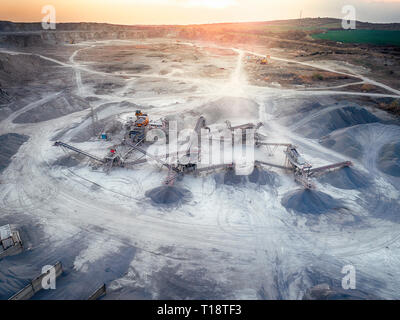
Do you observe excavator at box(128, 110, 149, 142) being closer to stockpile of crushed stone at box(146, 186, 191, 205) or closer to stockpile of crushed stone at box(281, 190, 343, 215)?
stockpile of crushed stone at box(146, 186, 191, 205)

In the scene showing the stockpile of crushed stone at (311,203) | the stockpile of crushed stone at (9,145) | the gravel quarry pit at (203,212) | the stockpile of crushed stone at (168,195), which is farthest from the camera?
the stockpile of crushed stone at (9,145)

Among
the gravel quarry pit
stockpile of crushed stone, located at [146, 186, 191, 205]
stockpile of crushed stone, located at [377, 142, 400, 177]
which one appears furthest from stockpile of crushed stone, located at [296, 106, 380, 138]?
stockpile of crushed stone, located at [146, 186, 191, 205]

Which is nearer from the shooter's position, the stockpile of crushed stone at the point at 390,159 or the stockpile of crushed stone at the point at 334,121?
the stockpile of crushed stone at the point at 390,159

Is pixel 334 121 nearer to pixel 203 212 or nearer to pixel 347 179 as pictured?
pixel 347 179

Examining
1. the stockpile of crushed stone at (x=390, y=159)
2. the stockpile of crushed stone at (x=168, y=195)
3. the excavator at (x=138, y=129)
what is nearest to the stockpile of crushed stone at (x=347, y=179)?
the stockpile of crushed stone at (x=390, y=159)

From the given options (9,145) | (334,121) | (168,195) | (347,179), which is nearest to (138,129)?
(168,195)

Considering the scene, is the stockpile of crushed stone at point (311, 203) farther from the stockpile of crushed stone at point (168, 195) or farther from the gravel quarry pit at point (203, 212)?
the stockpile of crushed stone at point (168, 195)
